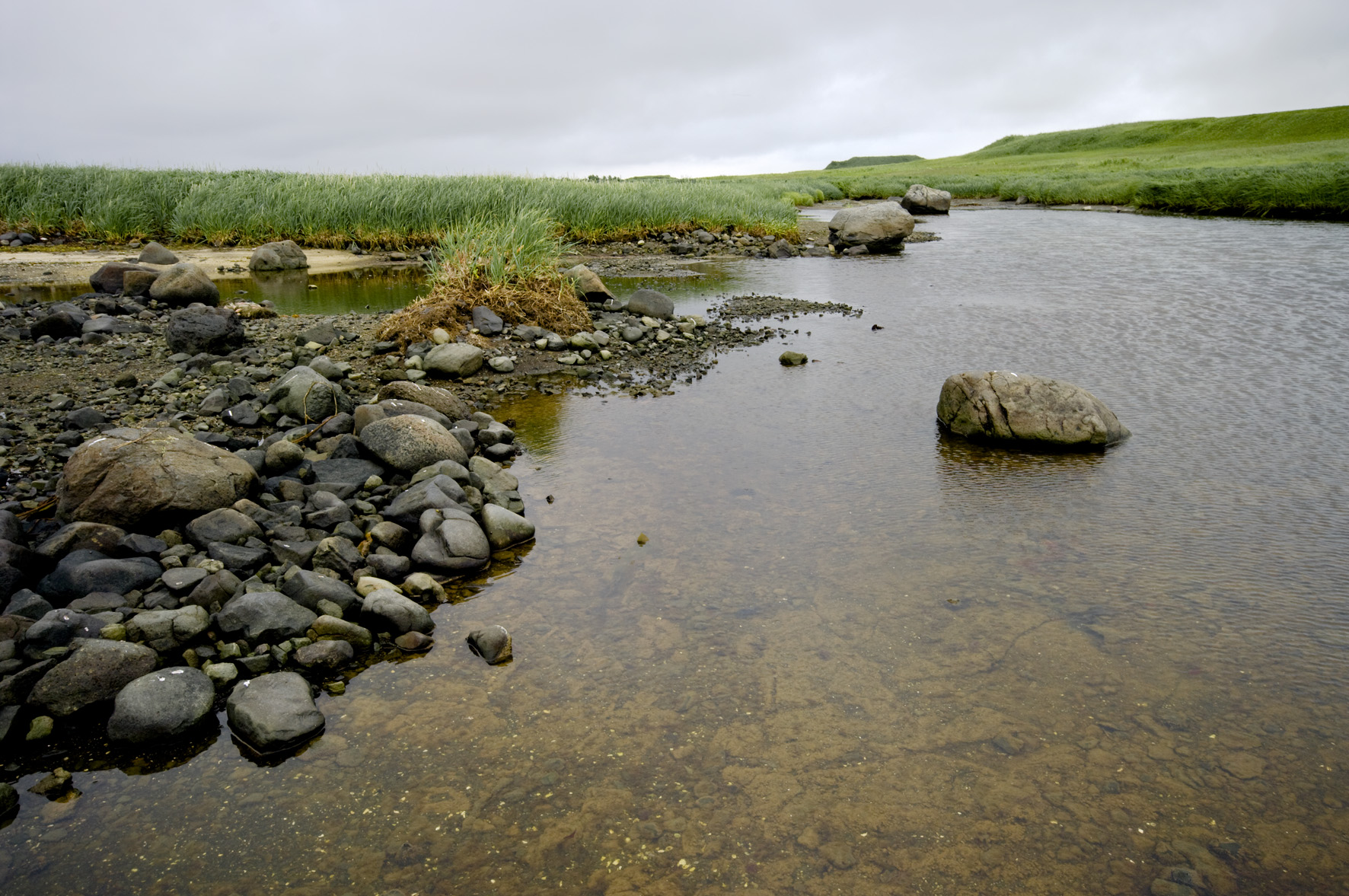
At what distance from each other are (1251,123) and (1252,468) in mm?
59533

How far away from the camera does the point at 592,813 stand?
2939 mm

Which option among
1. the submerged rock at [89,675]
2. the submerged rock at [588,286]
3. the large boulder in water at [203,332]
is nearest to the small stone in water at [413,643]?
the submerged rock at [89,675]

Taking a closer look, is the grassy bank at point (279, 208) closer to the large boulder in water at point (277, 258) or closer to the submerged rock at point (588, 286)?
the large boulder in water at point (277, 258)

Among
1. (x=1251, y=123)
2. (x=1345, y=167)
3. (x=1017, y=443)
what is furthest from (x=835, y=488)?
(x=1251, y=123)

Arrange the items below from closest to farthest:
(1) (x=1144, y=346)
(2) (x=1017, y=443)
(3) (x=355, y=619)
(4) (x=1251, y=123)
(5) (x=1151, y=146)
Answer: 1. (3) (x=355, y=619)
2. (2) (x=1017, y=443)
3. (1) (x=1144, y=346)
4. (4) (x=1251, y=123)
5. (5) (x=1151, y=146)

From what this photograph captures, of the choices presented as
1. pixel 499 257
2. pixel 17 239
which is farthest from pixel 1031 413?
pixel 17 239

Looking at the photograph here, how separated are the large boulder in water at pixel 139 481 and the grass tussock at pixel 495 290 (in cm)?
487

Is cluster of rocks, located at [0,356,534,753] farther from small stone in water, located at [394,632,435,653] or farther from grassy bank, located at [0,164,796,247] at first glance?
grassy bank, located at [0,164,796,247]

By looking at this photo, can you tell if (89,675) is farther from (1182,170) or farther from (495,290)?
(1182,170)

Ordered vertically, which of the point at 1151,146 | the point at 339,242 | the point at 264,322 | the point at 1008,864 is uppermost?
the point at 1151,146

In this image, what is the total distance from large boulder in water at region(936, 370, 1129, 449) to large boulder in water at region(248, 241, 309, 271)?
1627cm

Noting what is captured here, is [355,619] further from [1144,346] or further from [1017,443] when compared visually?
[1144,346]

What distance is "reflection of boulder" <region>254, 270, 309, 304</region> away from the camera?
14.6 metres

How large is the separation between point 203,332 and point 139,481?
17.5ft
